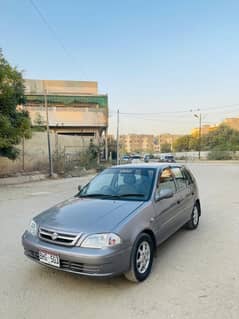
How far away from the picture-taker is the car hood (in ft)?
9.52

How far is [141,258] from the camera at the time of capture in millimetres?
3166

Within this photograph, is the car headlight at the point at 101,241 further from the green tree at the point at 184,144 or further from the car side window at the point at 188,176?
the green tree at the point at 184,144

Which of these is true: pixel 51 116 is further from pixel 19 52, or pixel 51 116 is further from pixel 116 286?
pixel 116 286

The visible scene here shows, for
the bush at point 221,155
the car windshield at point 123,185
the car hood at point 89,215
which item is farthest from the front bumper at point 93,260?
the bush at point 221,155

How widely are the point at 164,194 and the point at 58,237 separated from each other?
1734mm

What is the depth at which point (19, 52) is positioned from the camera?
1214 centimetres

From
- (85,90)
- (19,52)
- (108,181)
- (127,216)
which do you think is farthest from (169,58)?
(85,90)

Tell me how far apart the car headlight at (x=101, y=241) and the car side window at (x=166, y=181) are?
126cm

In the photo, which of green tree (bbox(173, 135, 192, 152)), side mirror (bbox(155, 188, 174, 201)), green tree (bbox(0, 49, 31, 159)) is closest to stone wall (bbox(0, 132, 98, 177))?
green tree (bbox(0, 49, 31, 159))

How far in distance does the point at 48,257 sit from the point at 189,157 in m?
48.7

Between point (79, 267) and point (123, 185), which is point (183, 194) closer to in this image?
point (123, 185)

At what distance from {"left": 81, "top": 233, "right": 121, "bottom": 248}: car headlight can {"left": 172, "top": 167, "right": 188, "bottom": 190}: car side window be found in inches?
85.4

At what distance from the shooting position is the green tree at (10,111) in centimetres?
1083

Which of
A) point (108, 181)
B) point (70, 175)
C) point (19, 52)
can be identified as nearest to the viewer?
point (108, 181)
